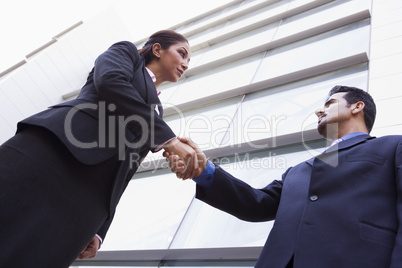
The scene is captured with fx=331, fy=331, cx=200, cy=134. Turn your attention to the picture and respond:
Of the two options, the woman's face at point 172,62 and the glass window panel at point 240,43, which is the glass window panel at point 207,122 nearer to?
the glass window panel at point 240,43

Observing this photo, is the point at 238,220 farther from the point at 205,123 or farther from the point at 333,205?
the point at 205,123

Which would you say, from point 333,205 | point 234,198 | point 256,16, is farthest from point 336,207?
point 256,16

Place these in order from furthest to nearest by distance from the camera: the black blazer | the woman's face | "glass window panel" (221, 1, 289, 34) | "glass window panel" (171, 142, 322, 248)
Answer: "glass window panel" (221, 1, 289, 34) → "glass window panel" (171, 142, 322, 248) → the woman's face → the black blazer

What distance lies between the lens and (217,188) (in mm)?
1702

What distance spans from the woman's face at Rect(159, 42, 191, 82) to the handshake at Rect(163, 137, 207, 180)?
0.50 m

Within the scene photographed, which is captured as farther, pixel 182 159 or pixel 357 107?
pixel 357 107

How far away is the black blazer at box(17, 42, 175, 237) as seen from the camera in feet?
4.27

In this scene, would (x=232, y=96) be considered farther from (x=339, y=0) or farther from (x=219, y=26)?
(x=219, y=26)

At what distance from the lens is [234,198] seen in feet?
5.58

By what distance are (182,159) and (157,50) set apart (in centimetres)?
77

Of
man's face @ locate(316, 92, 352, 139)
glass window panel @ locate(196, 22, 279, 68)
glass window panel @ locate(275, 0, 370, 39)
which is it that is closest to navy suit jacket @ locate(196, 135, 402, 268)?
man's face @ locate(316, 92, 352, 139)

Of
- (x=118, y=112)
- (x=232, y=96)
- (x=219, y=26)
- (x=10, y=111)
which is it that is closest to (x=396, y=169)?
(x=118, y=112)

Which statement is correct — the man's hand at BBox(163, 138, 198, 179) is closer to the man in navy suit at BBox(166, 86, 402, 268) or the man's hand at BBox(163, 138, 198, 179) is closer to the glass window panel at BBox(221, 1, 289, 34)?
the man in navy suit at BBox(166, 86, 402, 268)

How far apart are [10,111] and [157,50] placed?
22.1 feet
